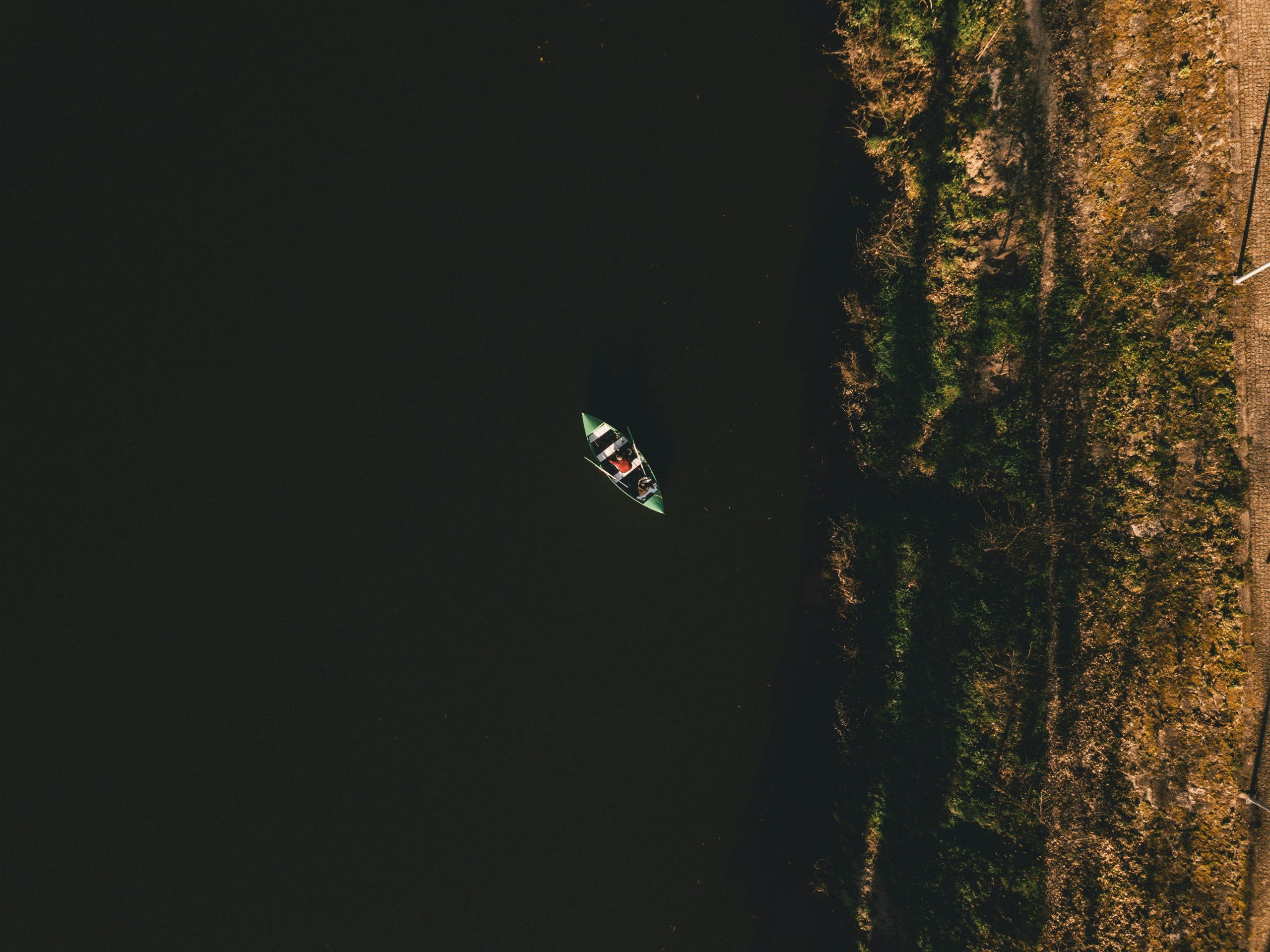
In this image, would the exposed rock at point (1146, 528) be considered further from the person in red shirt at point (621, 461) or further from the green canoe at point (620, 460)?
the person in red shirt at point (621, 461)

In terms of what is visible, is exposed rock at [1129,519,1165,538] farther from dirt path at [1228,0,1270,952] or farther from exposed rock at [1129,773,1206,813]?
exposed rock at [1129,773,1206,813]

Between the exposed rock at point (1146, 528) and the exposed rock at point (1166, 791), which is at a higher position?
the exposed rock at point (1146, 528)

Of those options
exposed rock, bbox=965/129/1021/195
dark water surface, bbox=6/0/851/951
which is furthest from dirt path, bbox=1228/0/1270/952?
dark water surface, bbox=6/0/851/951

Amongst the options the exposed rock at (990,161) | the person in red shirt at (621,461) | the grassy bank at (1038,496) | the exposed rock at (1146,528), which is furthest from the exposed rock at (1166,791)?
the exposed rock at (990,161)

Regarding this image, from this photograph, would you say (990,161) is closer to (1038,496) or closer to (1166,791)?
→ (1038,496)

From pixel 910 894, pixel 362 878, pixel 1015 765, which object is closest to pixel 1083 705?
pixel 1015 765

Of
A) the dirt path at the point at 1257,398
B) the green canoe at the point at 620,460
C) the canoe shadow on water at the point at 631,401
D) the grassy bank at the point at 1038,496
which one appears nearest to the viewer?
the dirt path at the point at 1257,398

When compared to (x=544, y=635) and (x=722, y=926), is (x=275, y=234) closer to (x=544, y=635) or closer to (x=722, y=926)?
(x=544, y=635)

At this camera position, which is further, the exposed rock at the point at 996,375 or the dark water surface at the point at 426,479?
the dark water surface at the point at 426,479
